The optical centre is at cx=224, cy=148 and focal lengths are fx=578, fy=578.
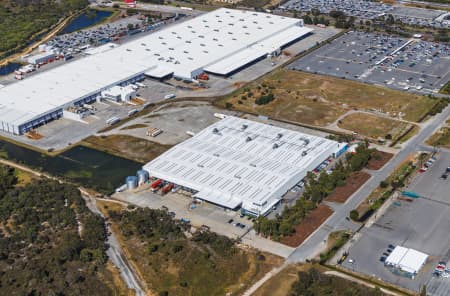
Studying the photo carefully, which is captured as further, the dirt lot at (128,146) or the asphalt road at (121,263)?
the dirt lot at (128,146)

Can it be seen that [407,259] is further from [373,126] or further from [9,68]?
[9,68]

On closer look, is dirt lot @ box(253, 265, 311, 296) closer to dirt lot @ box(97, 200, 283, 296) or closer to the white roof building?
dirt lot @ box(97, 200, 283, 296)

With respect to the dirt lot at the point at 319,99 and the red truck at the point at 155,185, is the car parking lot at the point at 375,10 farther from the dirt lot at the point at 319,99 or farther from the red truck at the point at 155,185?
the red truck at the point at 155,185

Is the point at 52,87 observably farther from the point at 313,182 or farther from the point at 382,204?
the point at 382,204

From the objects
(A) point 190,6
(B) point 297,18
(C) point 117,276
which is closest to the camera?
(C) point 117,276

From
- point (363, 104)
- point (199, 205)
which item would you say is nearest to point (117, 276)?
point (199, 205)

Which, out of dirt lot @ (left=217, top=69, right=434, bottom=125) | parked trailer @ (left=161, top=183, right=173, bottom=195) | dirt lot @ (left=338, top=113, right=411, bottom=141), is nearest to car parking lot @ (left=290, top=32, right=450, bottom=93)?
dirt lot @ (left=217, top=69, right=434, bottom=125)

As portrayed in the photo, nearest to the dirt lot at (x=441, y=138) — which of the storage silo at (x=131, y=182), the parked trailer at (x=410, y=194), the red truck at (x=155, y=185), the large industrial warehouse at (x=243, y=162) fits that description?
the large industrial warehouse at (x=243, y=162)

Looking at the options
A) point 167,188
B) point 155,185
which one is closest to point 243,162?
point 167,188
